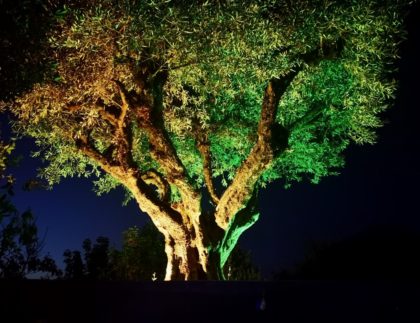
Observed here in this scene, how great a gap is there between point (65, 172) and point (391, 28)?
10841 mm

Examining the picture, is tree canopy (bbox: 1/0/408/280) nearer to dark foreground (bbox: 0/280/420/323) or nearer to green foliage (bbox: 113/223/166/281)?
green foliage (bbox: 113/223/166/281)

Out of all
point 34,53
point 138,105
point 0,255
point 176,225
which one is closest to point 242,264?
point 176,225

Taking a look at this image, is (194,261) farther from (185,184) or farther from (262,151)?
(262,151)

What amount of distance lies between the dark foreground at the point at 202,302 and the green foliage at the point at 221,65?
4.78 m

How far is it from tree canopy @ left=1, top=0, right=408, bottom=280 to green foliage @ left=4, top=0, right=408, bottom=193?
0.03m

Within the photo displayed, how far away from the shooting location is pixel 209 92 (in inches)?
495

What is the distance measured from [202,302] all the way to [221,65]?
260 inches

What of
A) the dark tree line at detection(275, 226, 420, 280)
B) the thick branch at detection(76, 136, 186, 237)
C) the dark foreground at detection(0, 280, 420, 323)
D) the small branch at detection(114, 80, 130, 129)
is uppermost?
the small branch at detection(114, 80, 130, 129)

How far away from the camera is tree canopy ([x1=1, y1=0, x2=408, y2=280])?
32.2ft

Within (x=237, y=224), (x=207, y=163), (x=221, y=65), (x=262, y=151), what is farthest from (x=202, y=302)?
(x=207, y=163)

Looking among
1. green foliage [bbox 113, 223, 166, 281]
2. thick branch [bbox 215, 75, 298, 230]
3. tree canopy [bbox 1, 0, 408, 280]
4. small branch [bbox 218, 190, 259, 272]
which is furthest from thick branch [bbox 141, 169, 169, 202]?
green foliage [bbox 113, 223, 166, 281]

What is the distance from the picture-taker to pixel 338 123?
1478 cm

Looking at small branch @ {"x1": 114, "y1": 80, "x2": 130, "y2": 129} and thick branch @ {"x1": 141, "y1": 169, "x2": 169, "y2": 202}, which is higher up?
small branch @ {"x1": 114, "y1": 80, "x2": 130, "y2": 129}

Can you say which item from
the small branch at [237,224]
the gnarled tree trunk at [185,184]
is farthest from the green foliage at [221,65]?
the small branch at [237,224]
